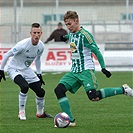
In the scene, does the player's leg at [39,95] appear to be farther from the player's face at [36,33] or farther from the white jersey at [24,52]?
the player's face at [36,33]

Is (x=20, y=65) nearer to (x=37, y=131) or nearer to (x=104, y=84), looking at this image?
(x=37, y=131)

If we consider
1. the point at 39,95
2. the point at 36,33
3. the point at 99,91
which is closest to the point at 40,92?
the point at 39,95

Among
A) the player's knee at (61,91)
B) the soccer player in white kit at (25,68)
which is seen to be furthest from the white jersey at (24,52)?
the player's knee at (61,91)

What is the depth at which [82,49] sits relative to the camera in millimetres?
10273

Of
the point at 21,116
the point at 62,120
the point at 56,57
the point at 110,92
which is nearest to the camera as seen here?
the point at 62,120

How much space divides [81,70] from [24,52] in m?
1.62

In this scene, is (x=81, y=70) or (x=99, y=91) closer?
(x=99, y=91)

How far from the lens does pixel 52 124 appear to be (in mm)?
10609

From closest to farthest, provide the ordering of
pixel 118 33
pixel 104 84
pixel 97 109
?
pixel 97 109 < pixel 104 84 < pixel 118 33

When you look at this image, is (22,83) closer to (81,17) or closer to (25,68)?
(25,68)

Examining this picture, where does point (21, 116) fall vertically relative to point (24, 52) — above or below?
below

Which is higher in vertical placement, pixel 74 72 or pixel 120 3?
pixel 120 3

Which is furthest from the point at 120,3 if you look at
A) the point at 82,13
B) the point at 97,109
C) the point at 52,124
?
the point at 52,124

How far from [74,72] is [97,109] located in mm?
2628
